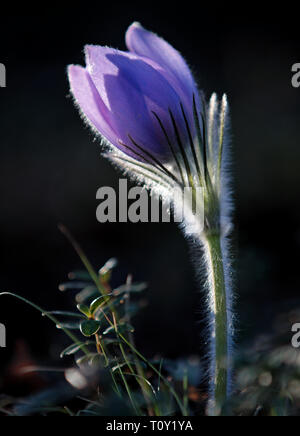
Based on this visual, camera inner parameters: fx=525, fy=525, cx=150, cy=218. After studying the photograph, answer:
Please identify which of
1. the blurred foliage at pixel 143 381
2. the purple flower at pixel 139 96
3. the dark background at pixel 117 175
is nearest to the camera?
the blurred foliage at pixel 143 381

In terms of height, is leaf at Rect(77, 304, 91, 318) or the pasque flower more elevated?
the pasque flower

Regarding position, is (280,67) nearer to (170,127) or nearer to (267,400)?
(170,127)

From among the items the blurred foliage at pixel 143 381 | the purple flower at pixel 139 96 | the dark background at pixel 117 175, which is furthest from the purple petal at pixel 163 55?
the dark background at pixel 117 175

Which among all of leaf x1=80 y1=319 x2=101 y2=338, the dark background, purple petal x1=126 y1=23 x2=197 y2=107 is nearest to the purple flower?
purple petal x1=126 y1=23 x2=197 y2=107

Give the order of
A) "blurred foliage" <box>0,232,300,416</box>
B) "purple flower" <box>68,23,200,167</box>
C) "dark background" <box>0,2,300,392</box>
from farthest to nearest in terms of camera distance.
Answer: "dark background" <box>0,2,300,392</box> → "purple flower" <box>68,23,200,167</box> → "blurred foliage" <box>0,232,300,416</box>

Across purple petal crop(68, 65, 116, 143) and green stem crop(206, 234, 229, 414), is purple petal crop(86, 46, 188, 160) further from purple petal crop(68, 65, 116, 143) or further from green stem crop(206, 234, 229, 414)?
green stem crop(206, 234, 229, 414)

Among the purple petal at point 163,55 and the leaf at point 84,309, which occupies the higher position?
the purple petal at point 163,55

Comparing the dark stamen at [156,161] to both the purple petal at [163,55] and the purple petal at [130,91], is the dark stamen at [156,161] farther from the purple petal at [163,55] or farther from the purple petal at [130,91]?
the purple petal at [163,55]

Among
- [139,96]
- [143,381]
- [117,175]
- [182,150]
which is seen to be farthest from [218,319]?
[117,175]
